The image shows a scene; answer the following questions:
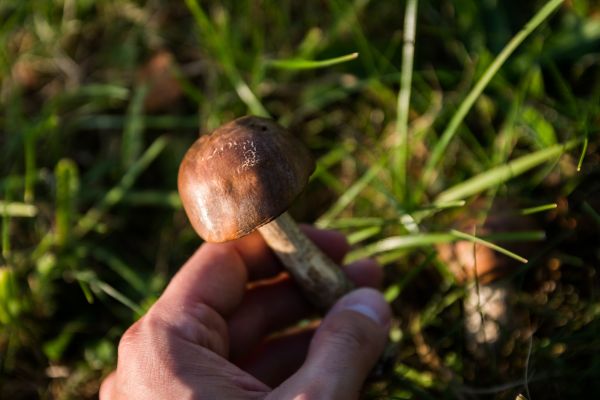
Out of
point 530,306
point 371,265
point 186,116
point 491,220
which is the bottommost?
point 530,306

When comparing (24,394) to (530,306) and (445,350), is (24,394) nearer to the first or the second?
(445,350)

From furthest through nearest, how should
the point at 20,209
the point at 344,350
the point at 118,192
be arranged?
the point at 118,192 < the point at 20,209 < the point at 344,350

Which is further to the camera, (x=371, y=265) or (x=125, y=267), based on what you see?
(x=125, y=267)

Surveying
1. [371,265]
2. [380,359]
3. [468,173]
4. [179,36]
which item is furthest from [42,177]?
[468,173]

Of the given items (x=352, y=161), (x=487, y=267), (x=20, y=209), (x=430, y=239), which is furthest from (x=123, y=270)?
(x=487, y=267)

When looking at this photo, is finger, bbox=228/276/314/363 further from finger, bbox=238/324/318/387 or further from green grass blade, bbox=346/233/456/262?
green grass blade, bbox=346/233/456/262

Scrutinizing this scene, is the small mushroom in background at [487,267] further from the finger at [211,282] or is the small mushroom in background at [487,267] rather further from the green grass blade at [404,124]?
the finger at [211,282]

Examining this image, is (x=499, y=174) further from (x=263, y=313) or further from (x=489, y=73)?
(x=263, y=313)
